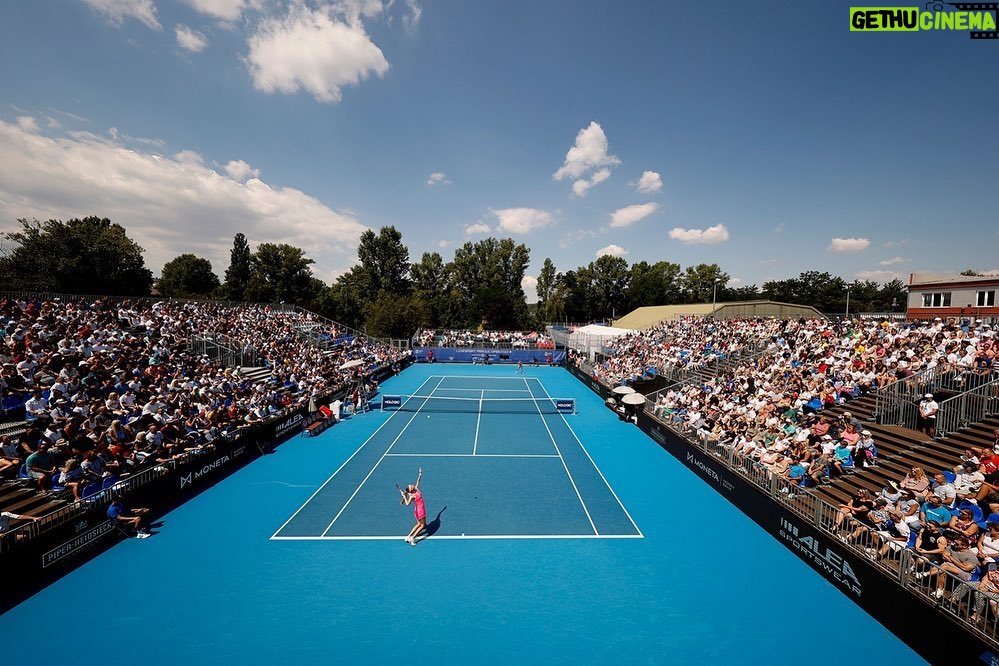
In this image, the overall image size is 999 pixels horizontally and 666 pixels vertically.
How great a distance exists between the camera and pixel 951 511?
810 centimetres

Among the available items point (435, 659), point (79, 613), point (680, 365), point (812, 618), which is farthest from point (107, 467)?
point (680, 365)

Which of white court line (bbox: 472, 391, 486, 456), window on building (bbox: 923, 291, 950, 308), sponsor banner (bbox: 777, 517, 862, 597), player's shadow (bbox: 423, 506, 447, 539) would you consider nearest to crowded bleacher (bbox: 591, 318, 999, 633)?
sponsor banner (bbox: 777, 517, 862, 597)

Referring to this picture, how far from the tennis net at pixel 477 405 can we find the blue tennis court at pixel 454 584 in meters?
9.70

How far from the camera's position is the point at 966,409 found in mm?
11227

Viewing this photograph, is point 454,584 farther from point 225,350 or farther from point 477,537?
point 225,350

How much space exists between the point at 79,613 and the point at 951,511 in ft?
53.4

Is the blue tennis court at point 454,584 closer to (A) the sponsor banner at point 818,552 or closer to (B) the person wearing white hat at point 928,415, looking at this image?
(A) the sponsor banner at point 818,552

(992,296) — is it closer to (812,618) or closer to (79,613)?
(812,618)

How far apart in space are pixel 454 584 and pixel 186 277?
9107 cm

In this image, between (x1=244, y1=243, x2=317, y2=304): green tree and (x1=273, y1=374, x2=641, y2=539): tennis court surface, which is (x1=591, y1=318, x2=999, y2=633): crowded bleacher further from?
(x1=244, y1=243, x2=317, y2=304): green tree

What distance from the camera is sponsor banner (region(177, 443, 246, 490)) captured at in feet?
40.6

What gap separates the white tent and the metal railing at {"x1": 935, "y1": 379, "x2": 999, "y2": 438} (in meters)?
29.1

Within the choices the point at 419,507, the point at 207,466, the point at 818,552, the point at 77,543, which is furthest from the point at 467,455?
the point at 818,552

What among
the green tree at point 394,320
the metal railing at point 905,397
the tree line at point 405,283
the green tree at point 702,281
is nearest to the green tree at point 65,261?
the tree line at point 405,283
